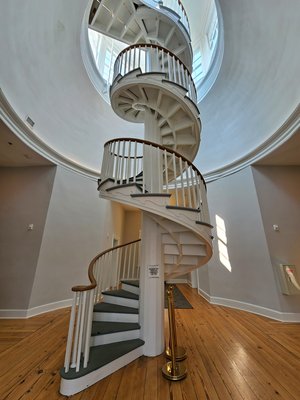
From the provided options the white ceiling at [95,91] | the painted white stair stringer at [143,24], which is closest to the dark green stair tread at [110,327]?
the white ceiling at [95,91]

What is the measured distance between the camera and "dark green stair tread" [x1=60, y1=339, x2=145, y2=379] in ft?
4.91

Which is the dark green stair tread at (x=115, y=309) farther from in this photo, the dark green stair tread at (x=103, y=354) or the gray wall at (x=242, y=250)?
the gray wall at (x=242, y=250)

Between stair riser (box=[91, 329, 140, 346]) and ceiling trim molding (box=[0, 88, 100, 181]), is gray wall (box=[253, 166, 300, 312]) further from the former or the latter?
ceiling trim molding (box=[0, 88, 100, 181])

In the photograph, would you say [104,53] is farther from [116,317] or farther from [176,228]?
[116,317]

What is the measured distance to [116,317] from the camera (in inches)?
91.5

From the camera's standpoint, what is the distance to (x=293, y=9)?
2.56 m

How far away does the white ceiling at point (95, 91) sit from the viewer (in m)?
2.76

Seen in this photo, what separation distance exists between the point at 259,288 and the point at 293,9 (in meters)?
4.80

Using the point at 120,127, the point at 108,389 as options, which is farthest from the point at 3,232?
the point at 120,127

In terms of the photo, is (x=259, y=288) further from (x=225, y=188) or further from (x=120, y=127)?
(x=120, y=127)

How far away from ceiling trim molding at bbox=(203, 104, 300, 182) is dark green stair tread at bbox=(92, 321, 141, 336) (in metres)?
3.80

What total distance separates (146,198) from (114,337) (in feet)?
5.81

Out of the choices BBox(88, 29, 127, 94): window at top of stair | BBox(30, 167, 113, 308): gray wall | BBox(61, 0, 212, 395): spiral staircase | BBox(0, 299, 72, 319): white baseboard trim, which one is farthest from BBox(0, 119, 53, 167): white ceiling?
BBox(88, 29, 127, 94): window at top of stair

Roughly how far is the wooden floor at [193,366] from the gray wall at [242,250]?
0.63 meters
